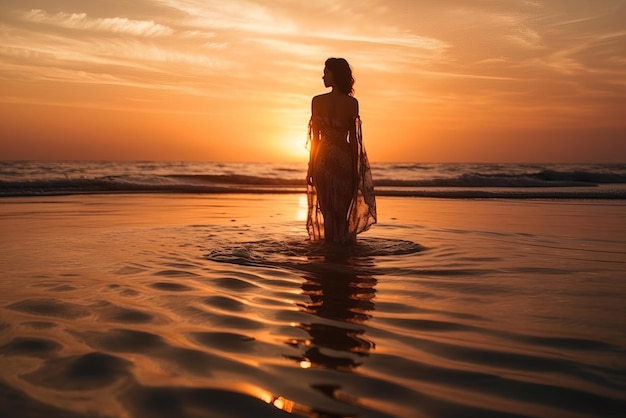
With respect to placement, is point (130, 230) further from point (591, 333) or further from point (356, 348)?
point (591, 333)

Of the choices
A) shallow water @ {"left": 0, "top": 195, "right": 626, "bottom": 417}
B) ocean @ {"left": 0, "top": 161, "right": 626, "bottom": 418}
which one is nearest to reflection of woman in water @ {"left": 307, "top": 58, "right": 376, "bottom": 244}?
ocean @ {"left": 0, "top": 161, "right": 626, "bottom": 418}

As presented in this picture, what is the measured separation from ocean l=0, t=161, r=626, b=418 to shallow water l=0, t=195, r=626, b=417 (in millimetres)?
13

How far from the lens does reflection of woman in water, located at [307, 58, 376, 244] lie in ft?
25.3

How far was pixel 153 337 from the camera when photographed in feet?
10.7

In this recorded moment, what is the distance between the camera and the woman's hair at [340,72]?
7.64 metres

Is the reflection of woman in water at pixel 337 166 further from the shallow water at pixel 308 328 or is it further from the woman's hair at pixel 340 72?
the shallow water at pixel 308 328

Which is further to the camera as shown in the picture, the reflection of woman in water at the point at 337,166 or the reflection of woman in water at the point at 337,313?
the reflection of woman in water at the point at 337,166

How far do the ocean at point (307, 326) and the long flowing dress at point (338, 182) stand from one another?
343 mm

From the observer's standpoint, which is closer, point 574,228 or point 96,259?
point 96,259

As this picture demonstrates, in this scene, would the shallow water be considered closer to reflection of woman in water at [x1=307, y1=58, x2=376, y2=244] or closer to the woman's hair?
reflection of woman in water at [x1=307, y1=58, x2=376, y2=244]

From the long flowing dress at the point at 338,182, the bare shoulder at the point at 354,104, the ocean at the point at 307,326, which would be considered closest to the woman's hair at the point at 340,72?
the bare shoulder at the point at 354,104

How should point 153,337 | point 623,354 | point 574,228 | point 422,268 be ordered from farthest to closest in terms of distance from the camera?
point 574,228 < point 422,268 < point 153,337 < point 623,354

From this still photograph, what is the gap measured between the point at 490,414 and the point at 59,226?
8.45m

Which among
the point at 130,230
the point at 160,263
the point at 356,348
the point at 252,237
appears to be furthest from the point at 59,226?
the point at 356,348
